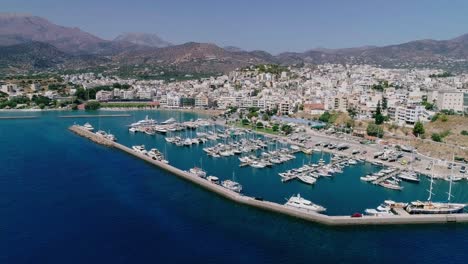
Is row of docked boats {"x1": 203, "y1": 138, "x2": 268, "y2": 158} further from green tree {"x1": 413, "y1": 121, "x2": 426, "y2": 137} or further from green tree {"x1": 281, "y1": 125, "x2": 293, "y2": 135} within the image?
green tree {"x1": 413, "y1": 121, "x2": 426, "y2": 137}

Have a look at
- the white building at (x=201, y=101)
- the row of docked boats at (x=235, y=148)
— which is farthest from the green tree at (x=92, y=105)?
the row of docked boats at (x=235, y=148)

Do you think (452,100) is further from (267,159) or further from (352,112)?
(267,159)

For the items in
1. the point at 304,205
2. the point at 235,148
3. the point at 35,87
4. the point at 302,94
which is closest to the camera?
the point at 304,205

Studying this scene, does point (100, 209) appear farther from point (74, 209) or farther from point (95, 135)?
point (95, 135)

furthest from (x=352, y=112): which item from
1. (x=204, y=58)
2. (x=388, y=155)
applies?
(x=204, y=58)

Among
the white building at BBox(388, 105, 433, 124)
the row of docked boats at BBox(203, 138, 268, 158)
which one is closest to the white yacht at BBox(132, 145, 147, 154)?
the row of docked boats at BBox(203, 138, 268, 158)

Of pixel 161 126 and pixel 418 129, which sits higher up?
pixel 418 129
